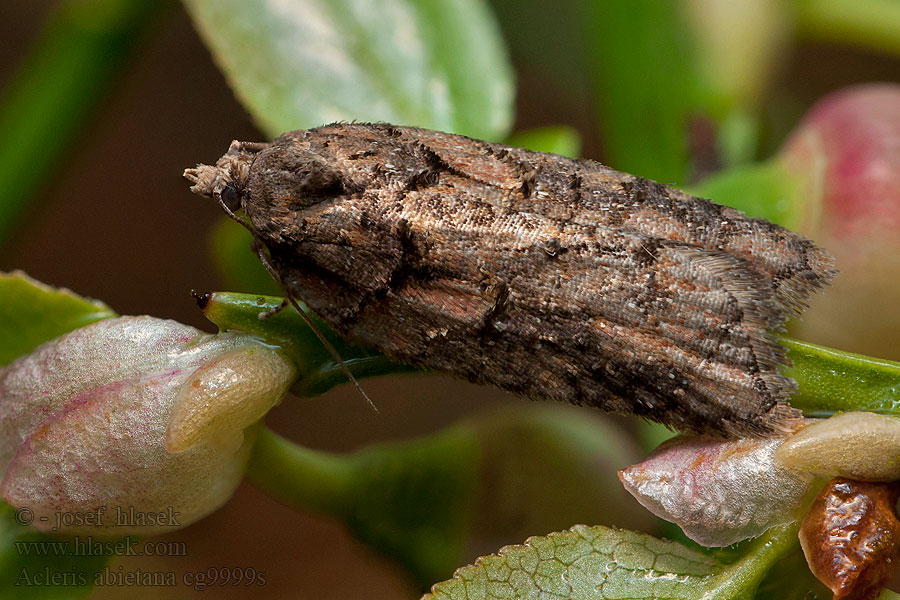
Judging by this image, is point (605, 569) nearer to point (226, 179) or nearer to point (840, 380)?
point (840, 380)

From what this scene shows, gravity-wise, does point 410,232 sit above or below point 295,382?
above

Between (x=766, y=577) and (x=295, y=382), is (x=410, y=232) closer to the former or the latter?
(x=295, y=382)

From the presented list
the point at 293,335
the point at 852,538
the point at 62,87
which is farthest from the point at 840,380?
the point at 62,87

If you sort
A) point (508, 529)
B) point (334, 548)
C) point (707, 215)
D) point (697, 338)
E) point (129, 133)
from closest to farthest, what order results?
point (697, 338) < point (707, 215) < point (508, 529) < point (334, 548) < point (129, 133)

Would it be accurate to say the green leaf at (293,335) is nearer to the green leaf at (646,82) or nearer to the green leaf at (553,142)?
the green leaf at (553,142)

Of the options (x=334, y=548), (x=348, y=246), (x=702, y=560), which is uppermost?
(x=348, y=246)

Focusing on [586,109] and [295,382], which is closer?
[295,382]

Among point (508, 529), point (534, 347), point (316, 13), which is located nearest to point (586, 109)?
point (316, 13)
